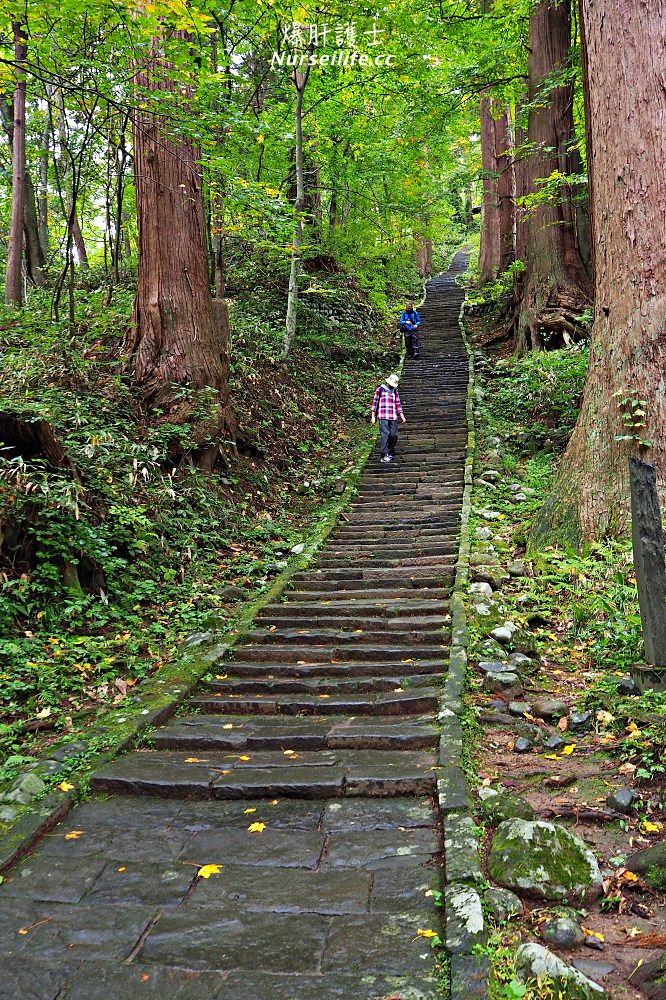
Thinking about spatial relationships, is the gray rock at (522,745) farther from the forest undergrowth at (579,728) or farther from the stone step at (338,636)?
the stone step at (338,636)

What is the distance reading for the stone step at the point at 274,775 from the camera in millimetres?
4043

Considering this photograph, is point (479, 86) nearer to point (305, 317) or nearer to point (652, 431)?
point (305, 317)

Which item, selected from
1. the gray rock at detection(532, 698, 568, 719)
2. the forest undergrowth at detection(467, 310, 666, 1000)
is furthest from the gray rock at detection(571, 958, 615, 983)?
the gray rock at detection(532, 698, 568, 719)

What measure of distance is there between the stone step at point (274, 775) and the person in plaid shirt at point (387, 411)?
8.72 meters

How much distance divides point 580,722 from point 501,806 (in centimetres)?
123

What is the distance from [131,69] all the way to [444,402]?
9.63m

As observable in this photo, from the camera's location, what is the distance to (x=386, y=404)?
1244cm

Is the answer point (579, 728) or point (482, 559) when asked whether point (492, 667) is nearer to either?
point (579, 728)

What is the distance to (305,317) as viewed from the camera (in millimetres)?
18438

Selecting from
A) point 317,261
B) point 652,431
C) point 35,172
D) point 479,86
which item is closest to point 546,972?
point 652,431

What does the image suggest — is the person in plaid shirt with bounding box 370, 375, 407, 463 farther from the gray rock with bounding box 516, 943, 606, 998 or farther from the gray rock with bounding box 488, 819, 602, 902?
the gray rock with bounding box 516, 943, 606, 998

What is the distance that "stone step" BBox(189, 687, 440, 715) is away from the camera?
506cm

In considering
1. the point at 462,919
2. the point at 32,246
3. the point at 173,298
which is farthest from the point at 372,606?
the point at 32,246

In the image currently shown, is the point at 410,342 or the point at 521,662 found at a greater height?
the point at 410,342
